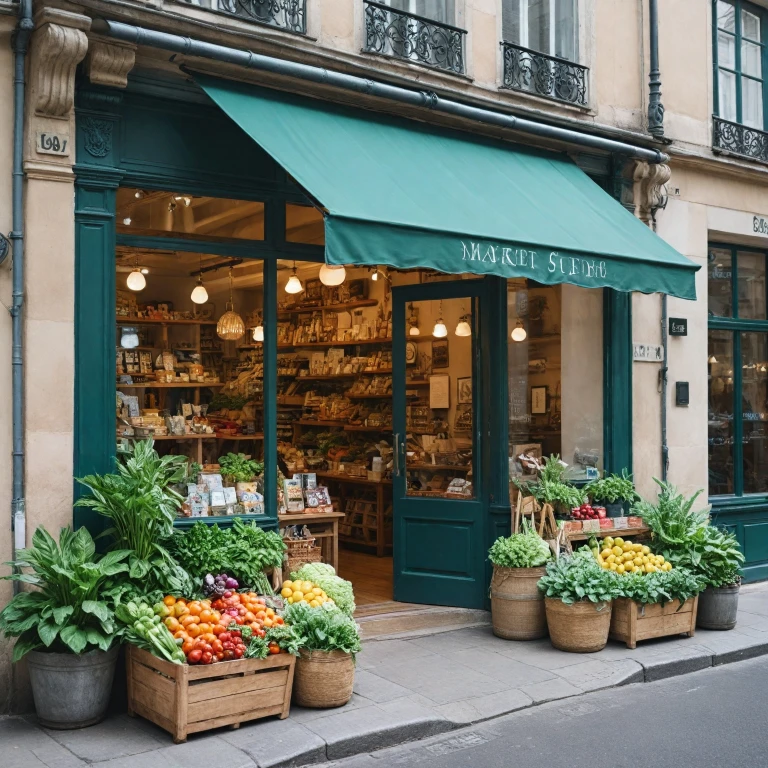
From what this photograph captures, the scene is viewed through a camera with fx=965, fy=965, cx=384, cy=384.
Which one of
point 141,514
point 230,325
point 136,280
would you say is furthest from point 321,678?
point 230,325

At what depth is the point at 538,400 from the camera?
9453 mm

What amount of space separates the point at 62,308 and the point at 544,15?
5841mm

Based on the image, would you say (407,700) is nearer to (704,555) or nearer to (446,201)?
(704,555)

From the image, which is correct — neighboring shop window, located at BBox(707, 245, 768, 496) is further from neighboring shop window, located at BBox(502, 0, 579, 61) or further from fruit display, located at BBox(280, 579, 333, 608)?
fruit display, located at BBox(280, 579, 333, 608)

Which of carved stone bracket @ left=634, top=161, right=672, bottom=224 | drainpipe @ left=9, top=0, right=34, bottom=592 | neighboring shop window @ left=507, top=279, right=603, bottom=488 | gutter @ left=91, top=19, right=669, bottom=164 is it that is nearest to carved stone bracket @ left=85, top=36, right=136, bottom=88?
gutter @ left=91, top=19, right=669, bottom=164

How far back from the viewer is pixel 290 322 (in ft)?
44.1

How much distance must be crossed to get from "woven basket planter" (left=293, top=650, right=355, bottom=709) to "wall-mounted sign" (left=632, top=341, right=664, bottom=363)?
Answer: 16.5 ft

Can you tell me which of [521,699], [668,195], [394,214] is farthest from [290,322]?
[521,699]

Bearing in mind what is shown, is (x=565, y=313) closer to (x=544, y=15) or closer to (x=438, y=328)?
(x=438, y=328)

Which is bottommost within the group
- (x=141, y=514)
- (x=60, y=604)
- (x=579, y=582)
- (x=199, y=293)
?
(x=579, y=582)

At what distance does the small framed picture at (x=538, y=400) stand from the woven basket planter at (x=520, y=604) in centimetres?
185

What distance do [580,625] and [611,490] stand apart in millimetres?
1795

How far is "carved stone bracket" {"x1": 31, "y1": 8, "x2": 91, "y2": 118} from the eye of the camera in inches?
249

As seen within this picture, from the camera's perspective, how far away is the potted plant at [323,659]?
6.25 meters
